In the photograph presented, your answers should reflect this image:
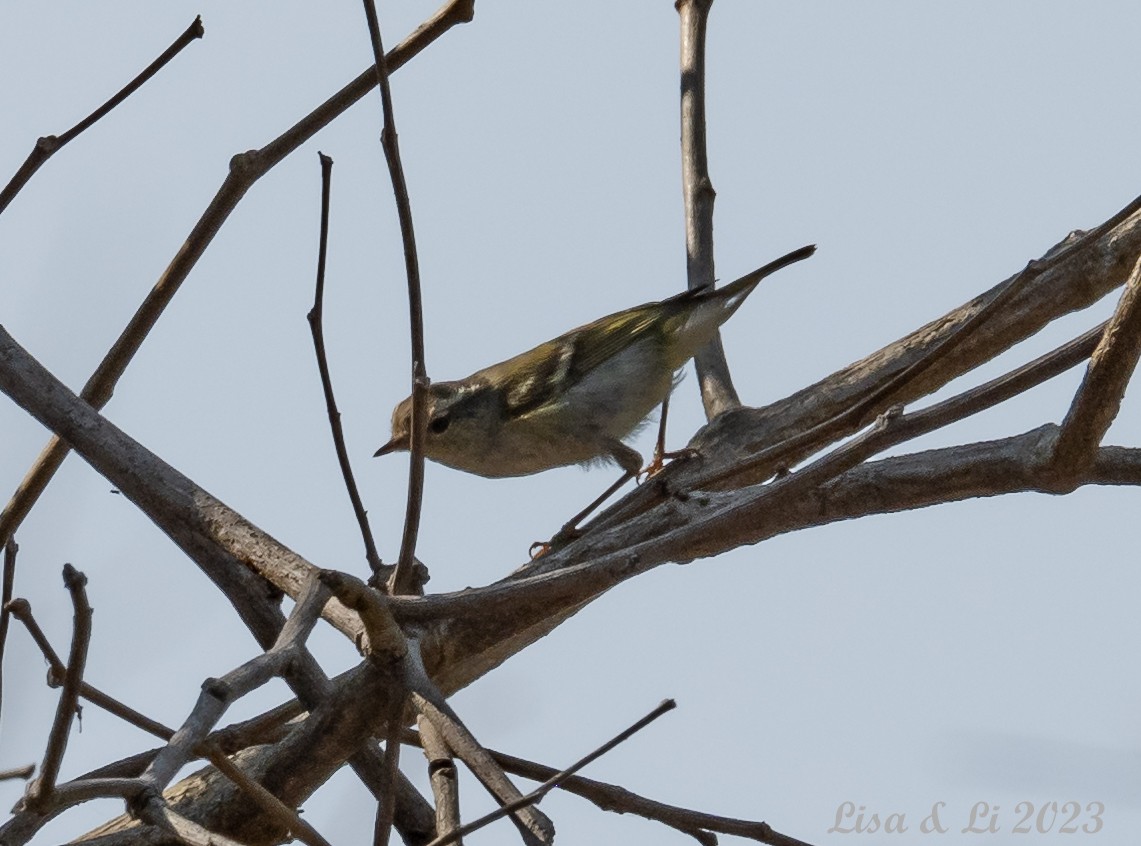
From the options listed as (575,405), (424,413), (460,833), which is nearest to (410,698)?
(424,413)

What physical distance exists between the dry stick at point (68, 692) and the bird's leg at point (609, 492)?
3164 millimetres

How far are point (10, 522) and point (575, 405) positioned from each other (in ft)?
9.63

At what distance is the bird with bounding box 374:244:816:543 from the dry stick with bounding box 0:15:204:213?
9.33 ft

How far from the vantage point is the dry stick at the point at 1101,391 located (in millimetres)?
2244

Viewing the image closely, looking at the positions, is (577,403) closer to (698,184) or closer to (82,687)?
(698,184)

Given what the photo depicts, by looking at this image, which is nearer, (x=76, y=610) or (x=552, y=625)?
(x=76, y=610)

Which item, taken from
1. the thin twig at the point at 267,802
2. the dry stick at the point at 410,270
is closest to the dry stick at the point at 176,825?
the thin twig at the point at 267,802

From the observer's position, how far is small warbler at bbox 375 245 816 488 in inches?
241

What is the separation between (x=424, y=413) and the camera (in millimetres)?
2473

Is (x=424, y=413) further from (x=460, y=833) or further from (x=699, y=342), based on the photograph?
(x=699, y=342)

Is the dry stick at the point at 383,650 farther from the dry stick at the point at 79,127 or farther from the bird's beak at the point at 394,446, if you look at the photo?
the bird's beak at the point at 394,446

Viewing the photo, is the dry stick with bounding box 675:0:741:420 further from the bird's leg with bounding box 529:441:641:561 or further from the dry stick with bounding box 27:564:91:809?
the dry stick with bounding box 27:564:91:809

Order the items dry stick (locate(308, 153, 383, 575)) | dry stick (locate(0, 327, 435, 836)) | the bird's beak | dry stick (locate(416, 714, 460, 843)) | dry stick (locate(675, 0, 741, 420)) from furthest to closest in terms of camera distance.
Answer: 1. the bird's beak
2. dry stick (locate(675, 0, 741, 420))
3. dry stick (locate(0, 327, 435, 836))
4. dry stick (locate(308, 153, 383, 575))
5. dry stick (locate(416, 714, 460, 843))

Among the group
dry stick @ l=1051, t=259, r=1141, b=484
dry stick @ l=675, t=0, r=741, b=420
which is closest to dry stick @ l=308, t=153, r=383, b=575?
dry stick @ l=1051, t=259, r=1141, b=484
